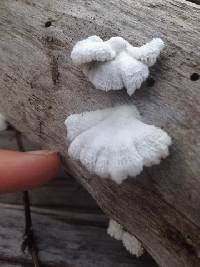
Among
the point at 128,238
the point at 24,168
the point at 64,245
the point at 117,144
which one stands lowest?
the point at 64,245

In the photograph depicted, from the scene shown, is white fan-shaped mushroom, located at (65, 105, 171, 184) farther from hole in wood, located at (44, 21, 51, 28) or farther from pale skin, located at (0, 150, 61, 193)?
hole in wood, located at (44, 21, 51, 28)

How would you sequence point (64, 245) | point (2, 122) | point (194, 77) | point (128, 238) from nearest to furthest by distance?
1. point (194, 77)
2. point (128, 238)
3. point (64, 245)
4. point (2, 122)

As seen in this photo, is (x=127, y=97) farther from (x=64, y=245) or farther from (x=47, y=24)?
(x=64, y=245)

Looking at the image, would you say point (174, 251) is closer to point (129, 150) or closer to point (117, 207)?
point (117, 207)

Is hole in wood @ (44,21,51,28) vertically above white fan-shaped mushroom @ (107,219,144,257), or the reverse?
hole in wood @ (44,21,51,28)

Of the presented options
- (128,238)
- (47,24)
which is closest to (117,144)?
(128,238)

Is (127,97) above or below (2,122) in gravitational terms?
above

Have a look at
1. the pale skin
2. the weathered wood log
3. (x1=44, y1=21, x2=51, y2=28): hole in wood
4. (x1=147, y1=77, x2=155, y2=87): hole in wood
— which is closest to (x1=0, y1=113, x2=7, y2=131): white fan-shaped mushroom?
the weathered wood log
